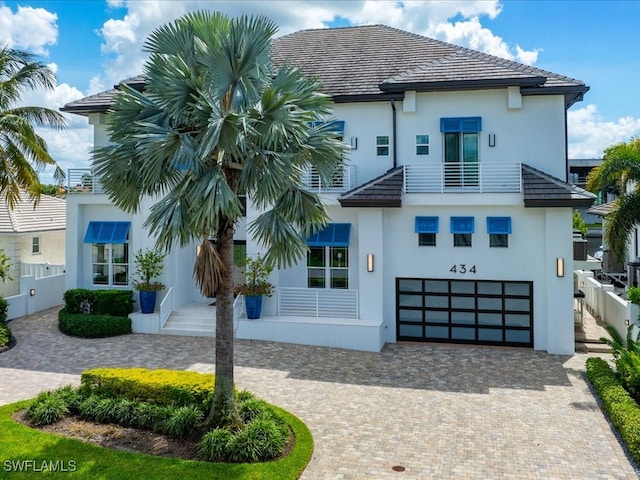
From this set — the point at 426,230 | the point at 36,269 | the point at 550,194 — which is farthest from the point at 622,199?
the point at 36,269

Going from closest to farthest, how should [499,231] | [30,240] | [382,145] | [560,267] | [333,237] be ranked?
[560,267], [499,231], [333,237], [382,145], [30,240]

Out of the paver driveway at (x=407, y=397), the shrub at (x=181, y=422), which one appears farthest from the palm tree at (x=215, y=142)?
the paver driveway at (x=407, y=397)

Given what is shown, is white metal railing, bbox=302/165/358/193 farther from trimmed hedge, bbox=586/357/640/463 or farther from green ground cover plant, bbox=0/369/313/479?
trimmed hedge, bbox=586/357/640/463

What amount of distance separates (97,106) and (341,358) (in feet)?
48.9

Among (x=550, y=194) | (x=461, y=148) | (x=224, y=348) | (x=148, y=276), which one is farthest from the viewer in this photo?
(x=148, y=276)

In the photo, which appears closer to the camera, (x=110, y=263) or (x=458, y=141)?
(x=458, y=141)

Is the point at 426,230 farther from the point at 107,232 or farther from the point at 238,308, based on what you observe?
the point at 107,232

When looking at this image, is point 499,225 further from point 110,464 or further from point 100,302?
point 100,302

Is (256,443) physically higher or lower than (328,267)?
lower

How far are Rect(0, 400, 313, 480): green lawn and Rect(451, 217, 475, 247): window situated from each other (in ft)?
35.1

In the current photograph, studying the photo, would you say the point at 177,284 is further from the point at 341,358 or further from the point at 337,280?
the point at 341,358

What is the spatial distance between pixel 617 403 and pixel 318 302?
10.6 m

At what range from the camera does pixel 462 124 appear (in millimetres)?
19547

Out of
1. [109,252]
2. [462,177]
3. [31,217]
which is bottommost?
[109,252]
